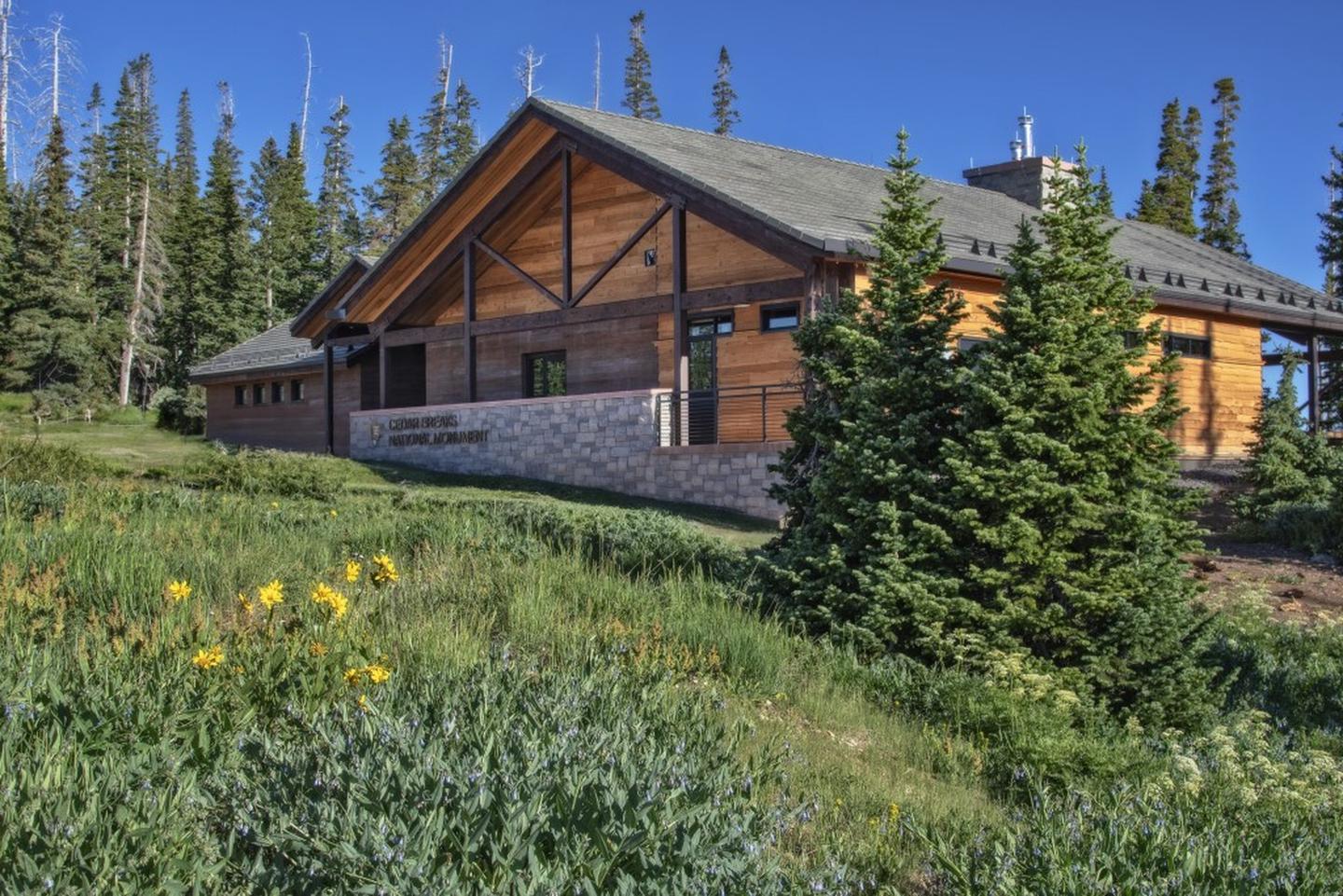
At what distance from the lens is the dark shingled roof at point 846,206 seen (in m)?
20.8

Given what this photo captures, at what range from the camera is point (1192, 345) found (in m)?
27.0

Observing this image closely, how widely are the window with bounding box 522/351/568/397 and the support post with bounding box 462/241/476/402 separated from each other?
119cm

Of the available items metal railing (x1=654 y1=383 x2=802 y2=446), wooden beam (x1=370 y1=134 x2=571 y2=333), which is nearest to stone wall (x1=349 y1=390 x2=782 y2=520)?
metal railing (x1=654 y1=383 x2=802 y2=446)

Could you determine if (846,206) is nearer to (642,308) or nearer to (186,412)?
(642,308)

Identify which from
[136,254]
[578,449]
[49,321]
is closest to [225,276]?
[136,254]

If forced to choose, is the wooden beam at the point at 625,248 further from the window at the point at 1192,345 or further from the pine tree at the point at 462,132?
the pine tree at the point at 462,132

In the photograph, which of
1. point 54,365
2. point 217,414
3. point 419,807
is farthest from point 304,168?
point 419,807

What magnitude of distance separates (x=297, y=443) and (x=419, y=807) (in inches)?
1267

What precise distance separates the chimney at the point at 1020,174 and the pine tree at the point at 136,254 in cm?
3751

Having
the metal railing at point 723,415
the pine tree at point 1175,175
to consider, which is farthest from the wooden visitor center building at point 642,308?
the pine tree at point 1175,175

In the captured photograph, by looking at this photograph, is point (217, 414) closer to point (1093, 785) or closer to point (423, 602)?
point (423, 602)

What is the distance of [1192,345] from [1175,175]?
31955 millimetres

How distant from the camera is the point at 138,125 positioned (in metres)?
67.2

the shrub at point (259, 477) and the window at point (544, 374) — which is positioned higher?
the window at point (544, 374)
